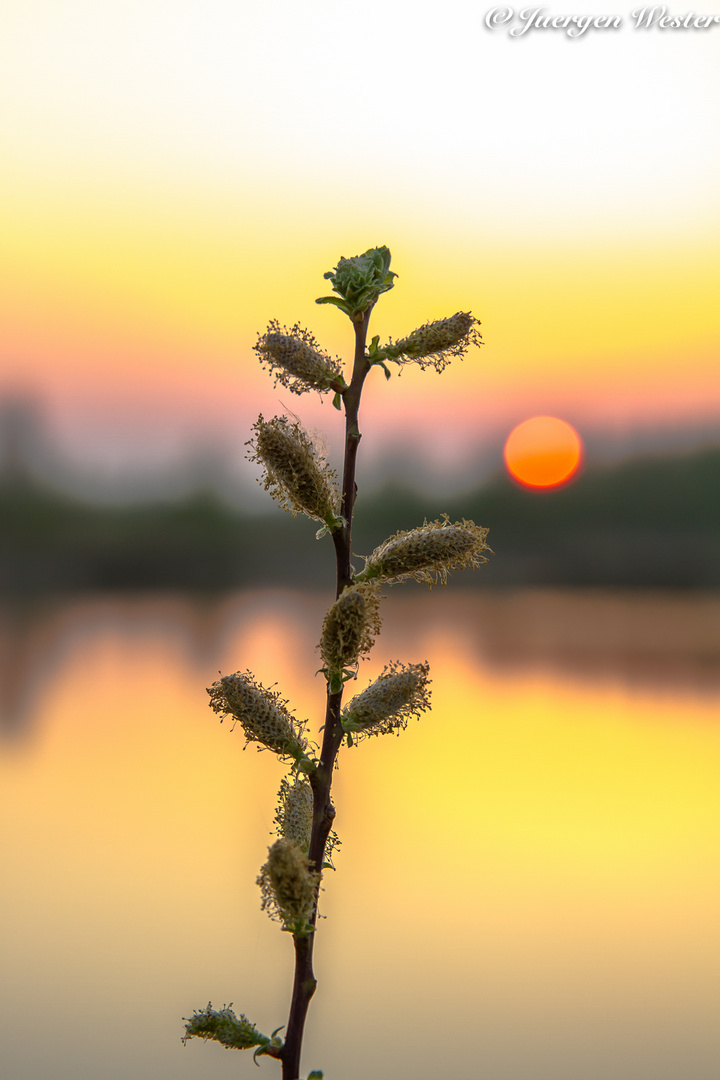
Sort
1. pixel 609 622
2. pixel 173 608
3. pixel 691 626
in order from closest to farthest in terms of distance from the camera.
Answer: pixel 691 626, pixel 609 622, pixel 173 608

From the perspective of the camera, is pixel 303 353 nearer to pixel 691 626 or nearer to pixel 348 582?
pixel 348 582

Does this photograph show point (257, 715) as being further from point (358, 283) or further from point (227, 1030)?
point (358, 283)

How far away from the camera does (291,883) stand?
105 cm

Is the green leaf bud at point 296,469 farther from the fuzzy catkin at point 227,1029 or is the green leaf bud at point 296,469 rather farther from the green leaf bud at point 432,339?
the fuzzy catkin at point 227,1029

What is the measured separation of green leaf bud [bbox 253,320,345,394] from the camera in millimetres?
1225

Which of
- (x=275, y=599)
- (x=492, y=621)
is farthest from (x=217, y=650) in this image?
(x=275, y=599)

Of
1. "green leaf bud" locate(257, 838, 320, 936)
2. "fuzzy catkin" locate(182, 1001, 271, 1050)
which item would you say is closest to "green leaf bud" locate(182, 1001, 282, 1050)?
"fuzzy catkin" locate(182, 1001, 271, 1050)

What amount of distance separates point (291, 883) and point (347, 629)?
12.5 inches

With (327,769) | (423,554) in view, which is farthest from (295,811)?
(423,554)

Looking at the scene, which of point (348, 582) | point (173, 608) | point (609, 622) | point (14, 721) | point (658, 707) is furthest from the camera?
point (173, 608)

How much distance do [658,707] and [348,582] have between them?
6.72m

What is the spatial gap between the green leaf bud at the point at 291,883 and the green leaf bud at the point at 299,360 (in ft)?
2.07

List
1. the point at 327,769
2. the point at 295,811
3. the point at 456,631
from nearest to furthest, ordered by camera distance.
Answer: the point at 327,769 < the point at 295,811 < the point at 456,631

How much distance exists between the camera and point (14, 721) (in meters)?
6.77
